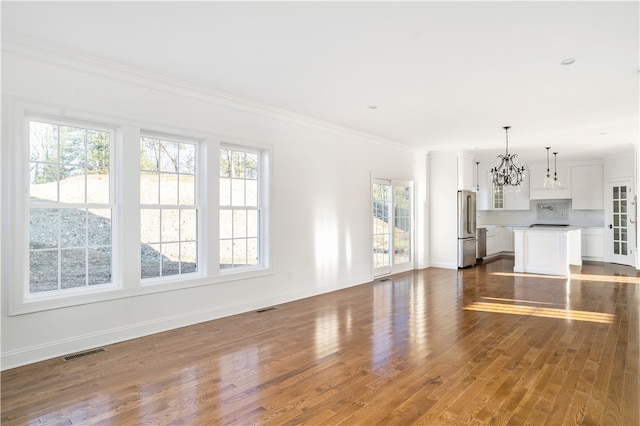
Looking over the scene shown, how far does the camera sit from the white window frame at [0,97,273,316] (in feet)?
10.4

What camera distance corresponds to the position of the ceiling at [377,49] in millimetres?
2768

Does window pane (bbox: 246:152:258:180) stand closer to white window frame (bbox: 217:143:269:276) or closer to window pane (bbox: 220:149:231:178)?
white window frame (bbox: 217:143:269:276)

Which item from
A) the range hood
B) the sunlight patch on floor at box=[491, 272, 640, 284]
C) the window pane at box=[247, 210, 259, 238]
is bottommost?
the sunlight patch on floor at box=[491, 272, 640, 284]

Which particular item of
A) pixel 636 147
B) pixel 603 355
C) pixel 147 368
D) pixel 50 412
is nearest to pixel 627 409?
pixel 603 355

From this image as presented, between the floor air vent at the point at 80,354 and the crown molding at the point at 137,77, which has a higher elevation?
the crown molding at the point at 137,77

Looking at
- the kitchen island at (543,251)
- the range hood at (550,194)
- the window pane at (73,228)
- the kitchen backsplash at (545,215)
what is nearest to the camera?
the window pane at (73,228)

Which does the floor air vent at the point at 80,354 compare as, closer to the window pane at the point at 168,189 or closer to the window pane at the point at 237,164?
the window pane at the point at 168,189

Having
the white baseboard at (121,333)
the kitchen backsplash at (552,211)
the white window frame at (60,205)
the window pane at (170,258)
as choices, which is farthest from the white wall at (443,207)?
the white window frame at (60,205)

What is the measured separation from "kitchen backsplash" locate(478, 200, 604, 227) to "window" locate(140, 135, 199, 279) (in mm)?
9644

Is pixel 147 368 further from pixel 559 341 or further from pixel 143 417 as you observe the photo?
pixel 559 341

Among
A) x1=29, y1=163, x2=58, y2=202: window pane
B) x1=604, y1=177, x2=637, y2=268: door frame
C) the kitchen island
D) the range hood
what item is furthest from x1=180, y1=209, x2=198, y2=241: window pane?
the range hood

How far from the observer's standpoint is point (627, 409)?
2.46m

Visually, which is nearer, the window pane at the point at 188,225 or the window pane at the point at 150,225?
the window pane at the point at 150,225

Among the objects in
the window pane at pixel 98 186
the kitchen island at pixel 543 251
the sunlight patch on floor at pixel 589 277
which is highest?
the window pane at pixel 98 186
